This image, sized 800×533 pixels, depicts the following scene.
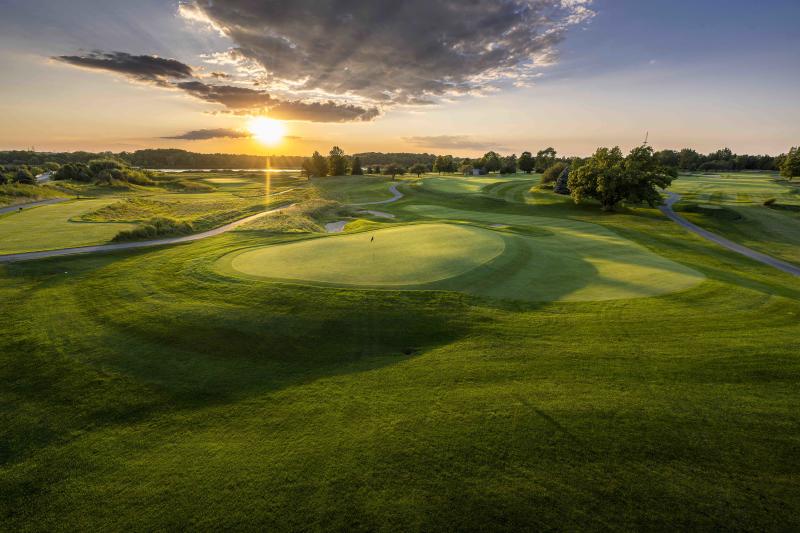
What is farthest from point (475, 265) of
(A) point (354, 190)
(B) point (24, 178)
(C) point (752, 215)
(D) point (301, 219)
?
(B) point (24, 178)

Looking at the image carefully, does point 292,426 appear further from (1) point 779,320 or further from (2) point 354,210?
(2) point 354,210

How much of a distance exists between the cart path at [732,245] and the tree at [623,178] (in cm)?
395

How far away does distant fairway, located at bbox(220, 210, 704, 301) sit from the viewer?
1716 cm

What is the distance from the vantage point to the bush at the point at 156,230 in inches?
1283

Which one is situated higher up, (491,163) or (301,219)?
(491,163)

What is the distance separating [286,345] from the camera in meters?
12.4

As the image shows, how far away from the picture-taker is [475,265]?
64.0 feet

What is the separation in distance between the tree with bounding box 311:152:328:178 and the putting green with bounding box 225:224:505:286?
107371 mm

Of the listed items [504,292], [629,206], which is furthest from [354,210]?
[629,206]

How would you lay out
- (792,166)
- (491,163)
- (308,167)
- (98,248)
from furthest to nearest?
(491,163) → (308,167) → (792,166) → (98,248)

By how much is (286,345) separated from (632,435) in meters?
10.5

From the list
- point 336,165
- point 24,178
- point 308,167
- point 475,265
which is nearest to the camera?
point 475,265

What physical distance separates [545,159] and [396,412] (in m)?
144

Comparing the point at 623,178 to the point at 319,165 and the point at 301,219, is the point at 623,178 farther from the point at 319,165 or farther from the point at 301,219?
the point at 319,165
